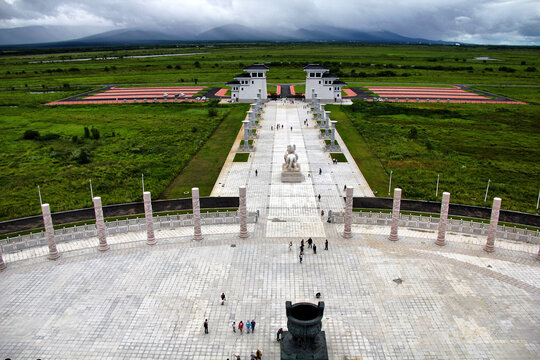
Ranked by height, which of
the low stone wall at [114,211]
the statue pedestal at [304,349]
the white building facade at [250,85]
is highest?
the white building facade at [250,85]

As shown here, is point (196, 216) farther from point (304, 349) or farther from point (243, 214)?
point (304, 349)

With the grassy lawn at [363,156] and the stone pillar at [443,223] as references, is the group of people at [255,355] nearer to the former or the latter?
the stone pillar at [443,223]

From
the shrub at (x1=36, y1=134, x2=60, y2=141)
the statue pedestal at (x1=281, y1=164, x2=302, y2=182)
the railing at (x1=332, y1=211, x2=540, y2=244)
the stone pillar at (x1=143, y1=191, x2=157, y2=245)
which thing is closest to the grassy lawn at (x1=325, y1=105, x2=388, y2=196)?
the railing at (x1=332, y1=211, x2=540, y2=244)

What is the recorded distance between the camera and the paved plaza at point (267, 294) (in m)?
21.7

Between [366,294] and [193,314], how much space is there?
10.6 meters

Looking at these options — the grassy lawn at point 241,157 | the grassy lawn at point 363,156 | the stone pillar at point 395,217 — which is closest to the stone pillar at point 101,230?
the stone pillar at point 395,217

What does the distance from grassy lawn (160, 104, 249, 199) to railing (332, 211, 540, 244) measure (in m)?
15.9

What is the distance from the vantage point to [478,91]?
111625 mm

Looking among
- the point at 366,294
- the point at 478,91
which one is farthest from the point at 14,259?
the point at 478,91

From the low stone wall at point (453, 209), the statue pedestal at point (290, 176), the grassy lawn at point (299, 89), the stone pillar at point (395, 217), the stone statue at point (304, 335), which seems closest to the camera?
the stone statue at point (304, 335)

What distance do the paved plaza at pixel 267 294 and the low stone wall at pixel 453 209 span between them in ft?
16.2

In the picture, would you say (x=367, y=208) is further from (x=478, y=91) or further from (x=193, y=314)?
(x=478, y=91)

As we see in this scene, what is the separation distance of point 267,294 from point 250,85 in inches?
2937

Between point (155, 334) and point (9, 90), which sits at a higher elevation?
point (9, 90)
